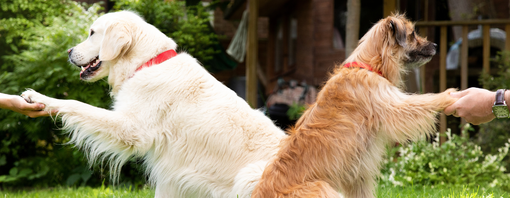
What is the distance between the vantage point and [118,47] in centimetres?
335

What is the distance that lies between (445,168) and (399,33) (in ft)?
8.48

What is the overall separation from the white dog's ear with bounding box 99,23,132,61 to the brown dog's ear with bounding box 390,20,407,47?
1.99 meters

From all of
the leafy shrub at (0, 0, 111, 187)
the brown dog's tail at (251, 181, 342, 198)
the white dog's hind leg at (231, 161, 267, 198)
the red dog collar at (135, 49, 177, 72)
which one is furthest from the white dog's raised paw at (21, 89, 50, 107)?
the leafy shrub at (0, 0, 111, 187)

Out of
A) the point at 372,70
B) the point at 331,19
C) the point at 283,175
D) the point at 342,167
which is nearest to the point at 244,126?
the point at 283,175

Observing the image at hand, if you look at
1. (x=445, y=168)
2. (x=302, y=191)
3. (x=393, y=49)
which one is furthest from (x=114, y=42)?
(x=445, y=168)

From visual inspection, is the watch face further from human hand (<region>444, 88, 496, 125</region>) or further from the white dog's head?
the white dog's head

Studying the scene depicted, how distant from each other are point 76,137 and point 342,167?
200 cm

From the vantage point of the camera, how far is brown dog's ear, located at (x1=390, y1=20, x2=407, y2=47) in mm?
3111

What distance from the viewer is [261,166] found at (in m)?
3.10

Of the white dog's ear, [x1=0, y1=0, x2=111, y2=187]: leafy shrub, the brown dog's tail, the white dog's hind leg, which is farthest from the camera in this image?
[x1=0, y1=0, x2=111, y2=187]: leafy shrub

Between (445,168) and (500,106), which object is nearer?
(500,106)

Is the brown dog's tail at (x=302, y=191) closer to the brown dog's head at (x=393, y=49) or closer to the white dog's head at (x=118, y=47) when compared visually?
the brown dog's head at (x=393, y=49)

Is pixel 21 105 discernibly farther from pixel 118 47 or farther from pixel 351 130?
pixel 351 130

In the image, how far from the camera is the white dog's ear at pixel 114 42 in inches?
132
